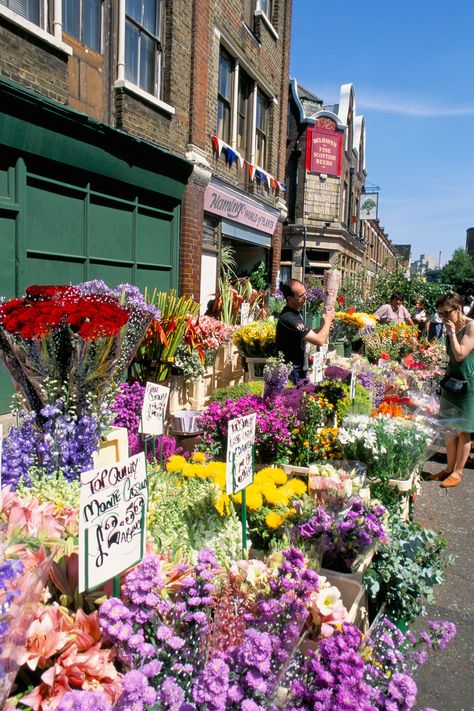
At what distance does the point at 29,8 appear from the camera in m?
5.98

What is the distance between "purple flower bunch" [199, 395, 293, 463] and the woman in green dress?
2495mm

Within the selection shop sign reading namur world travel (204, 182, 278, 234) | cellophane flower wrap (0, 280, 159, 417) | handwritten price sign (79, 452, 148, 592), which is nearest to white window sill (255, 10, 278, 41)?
shop sign reading namur world travel (204, 182, 278, 234)

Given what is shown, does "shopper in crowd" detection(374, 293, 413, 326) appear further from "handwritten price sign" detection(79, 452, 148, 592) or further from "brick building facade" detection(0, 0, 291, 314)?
"handwritten price sign" detection(79, 452, 148, 592)

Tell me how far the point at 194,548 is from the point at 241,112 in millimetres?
11676

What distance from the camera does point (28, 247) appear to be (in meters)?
6.04

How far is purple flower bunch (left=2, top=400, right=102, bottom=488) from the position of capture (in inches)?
102

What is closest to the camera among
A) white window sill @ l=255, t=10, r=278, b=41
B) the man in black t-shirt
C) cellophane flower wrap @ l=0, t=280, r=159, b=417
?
cellophane flower wrap @ l=0, t=280, r=159, b=417

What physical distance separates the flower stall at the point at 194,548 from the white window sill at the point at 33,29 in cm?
342

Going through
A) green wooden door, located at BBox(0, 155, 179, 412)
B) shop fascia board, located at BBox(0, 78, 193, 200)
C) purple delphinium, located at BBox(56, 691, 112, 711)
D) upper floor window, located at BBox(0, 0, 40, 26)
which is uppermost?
upper floor window, located at BBox(0, 0, 40, 26)

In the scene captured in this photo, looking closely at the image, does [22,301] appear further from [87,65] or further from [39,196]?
[87,65]

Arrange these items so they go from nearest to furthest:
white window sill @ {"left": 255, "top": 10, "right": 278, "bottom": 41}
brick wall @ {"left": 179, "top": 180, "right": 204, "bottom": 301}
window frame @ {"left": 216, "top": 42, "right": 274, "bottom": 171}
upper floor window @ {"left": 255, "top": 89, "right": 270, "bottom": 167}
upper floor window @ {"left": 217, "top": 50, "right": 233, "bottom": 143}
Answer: brick wall @ {"left": 179, "top": 180, "right": 204, "bottom": 301}, upper floor window @ {"left": 217, "top": 50, "right": 233, "bottom": 143}, window frame @ {"left": 216, "top": 42, "right": 274, "bottom": 171}, white window sill @ {"left": 255, "top": 10, "right": 278, "bottom": 41}, upper floor window @ {"left": 255, "top": 89, "right": 270, "bottom": 167}

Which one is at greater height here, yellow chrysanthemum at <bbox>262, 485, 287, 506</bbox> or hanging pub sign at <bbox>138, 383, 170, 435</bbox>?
hanging pub sign at <bbox>138, 383, 170, 435</bbox>

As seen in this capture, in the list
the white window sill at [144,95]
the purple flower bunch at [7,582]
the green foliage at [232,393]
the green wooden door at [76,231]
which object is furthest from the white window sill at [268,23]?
the purple flower bunch at [7,582]

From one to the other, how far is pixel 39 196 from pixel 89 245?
3.15 ft
